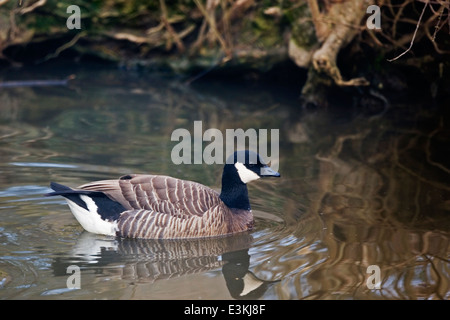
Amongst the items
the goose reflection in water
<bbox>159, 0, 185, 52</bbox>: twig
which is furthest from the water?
<bbox>159, 0, 185, 52</bbox>: twig

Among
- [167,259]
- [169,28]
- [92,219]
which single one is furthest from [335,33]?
[167,259]

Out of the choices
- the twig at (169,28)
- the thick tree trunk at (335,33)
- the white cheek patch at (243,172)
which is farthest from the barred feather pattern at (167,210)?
the twig at (169,28)

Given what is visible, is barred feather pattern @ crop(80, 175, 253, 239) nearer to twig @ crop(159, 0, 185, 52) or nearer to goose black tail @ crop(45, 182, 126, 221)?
goose black tail @ crop(45, 182, 126, 221)

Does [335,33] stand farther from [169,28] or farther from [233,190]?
[233,190]

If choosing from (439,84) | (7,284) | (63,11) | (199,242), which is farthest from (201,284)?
(63,11)

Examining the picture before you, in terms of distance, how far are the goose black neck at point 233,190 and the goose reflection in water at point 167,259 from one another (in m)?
0.37

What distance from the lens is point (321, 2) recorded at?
12297 millimetres

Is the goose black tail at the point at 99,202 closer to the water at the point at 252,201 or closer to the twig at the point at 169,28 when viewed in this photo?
the water at the point at 252,201

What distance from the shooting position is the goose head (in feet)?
23.1

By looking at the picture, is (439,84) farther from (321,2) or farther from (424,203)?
(424,203)

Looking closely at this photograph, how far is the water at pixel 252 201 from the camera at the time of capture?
220 inches

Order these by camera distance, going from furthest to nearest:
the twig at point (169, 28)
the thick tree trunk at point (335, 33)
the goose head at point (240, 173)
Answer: the twig at point (169, 28) < the thick tree trunk at point (335, 33) < the goose head at point (240, 173)

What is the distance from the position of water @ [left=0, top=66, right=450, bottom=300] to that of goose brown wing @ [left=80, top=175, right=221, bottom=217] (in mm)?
348

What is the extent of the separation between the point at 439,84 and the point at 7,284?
33.1 ft
